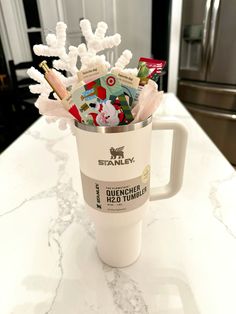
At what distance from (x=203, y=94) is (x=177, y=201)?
57.7 inches

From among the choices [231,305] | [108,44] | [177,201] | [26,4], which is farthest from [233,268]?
[26,4]

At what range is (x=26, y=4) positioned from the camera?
0.46m

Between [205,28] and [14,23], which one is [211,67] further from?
[14,23]

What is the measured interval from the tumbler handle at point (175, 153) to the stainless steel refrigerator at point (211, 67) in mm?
1510

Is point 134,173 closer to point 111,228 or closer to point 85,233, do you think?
point 111,228

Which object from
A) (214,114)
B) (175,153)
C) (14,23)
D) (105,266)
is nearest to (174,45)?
(214,114)

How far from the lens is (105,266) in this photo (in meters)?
0.41

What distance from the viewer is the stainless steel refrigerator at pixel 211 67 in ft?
5.08

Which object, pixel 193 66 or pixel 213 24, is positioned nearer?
pixel 213 24

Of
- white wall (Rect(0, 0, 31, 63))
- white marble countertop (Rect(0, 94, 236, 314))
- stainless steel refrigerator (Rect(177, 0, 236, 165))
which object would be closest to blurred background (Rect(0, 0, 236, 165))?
stainless steel refrigerator (Rect(177, 0, 236, 165))

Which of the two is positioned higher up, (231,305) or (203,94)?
(231,305)

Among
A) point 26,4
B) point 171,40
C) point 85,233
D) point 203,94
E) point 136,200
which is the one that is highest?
point 26,4

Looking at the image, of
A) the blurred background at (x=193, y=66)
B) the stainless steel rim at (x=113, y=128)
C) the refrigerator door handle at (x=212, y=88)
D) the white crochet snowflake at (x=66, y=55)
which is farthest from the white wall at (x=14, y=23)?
the refrigerator door handle at (x=212, y=88)

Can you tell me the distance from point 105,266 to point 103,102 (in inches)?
11.2
